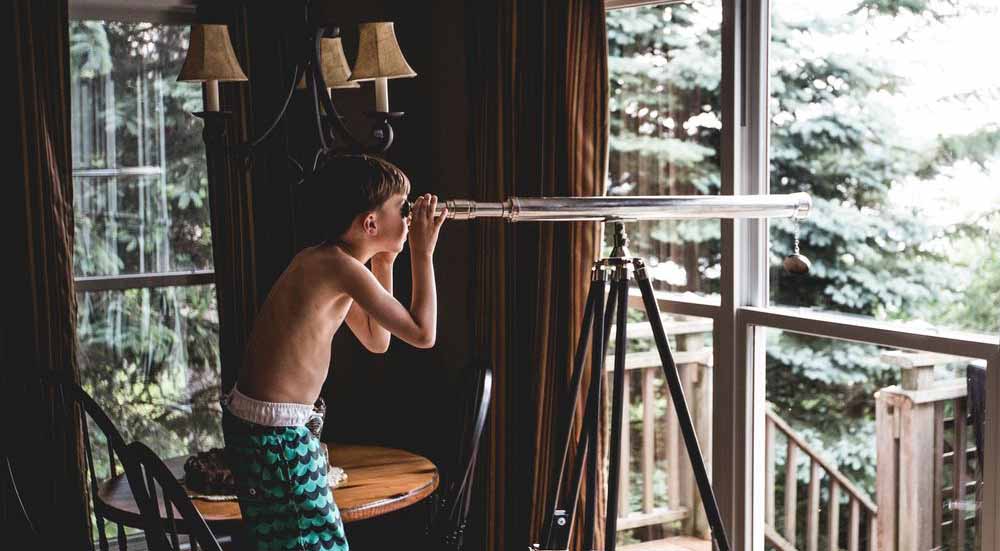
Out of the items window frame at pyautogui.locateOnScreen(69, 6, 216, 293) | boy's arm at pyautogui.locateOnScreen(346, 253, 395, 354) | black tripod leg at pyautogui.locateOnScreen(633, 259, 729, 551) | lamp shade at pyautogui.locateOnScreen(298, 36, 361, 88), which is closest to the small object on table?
boy's arm at pyautogui.locateOnScreen(346, 253, 395, 354)

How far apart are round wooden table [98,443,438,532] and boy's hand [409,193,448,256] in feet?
2.22

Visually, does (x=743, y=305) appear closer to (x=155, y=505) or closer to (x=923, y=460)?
(x=923, y=460)

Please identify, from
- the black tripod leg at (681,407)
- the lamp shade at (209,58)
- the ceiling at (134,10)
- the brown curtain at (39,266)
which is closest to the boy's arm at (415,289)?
the black tripod leg at (681,407)

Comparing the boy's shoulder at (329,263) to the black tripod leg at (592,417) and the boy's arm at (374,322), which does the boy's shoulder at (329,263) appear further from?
the black tripod leg at (592,417)

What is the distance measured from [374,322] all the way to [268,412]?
37 centimetres

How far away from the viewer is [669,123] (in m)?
2.83

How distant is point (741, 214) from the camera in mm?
2088

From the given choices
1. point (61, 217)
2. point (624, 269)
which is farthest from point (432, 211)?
point (61, 217)

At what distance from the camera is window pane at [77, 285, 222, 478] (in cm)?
321

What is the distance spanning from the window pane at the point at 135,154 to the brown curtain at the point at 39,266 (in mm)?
257

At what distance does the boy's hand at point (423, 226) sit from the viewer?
1.91m

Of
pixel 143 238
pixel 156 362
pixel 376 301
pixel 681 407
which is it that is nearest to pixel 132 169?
pixel 143 238

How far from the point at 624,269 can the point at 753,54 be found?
947mm

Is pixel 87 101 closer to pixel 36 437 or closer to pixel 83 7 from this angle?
pixel 83 7
